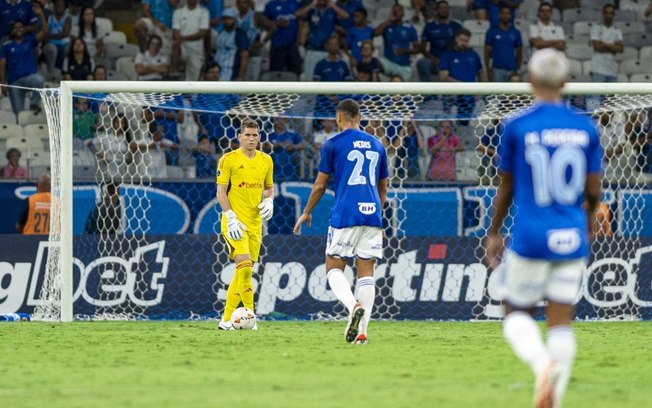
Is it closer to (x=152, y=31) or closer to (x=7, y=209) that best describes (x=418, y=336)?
(x=7, y=209)

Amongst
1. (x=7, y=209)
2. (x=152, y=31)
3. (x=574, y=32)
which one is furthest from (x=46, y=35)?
(x=574, y=32)

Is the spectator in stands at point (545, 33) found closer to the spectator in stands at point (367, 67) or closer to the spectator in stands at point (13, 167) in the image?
the spectator in stands at point (367, 67)

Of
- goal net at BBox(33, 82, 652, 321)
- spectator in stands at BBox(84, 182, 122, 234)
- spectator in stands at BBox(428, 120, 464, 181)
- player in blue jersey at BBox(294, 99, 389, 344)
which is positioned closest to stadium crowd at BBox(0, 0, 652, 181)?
goal net at BBox(33, 82, 652, 321)

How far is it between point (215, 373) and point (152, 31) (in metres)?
14.2

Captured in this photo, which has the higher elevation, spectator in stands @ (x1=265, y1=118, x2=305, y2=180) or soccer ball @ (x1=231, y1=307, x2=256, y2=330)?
spectator in stands @ (x1=265, y1=118, x2=305, y2=180)

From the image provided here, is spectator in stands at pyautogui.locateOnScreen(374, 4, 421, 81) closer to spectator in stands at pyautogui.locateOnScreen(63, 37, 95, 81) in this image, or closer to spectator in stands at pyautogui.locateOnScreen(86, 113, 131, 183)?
spectator in stands at pyautogui.locateOnScreen(63, 37, 95, 81)

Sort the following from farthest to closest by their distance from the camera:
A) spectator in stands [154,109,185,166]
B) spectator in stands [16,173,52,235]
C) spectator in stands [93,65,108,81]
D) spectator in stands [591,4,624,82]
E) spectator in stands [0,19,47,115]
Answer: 1. spectator in stands [591,4,624,82]
2. spectator in stands [0,19,47,115]
3. spectator in stands [93,65,108,81]
4. spectator in stands [154,109,185,166]
5. spectator in stands [16,173,52,235]

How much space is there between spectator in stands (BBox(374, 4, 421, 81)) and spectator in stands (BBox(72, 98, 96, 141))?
18.6 feet

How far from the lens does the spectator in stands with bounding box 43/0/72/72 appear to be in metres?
20.8

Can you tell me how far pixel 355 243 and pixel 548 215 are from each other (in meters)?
4.70

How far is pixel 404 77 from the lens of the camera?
2108cm

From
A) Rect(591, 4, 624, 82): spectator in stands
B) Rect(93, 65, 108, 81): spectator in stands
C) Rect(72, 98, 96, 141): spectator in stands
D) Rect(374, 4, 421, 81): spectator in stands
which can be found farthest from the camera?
→ Rect(591, 4, 624, 82): spectator in stands

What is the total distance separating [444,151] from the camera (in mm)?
16375

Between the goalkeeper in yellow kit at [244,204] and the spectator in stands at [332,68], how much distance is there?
7542 mm
